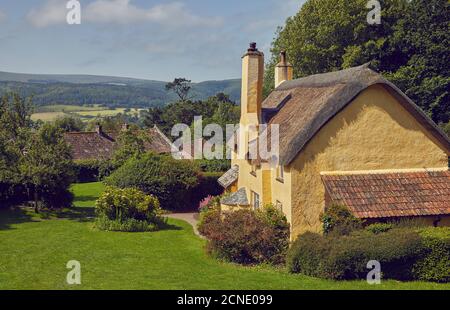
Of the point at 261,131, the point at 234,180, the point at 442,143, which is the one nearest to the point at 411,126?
the point at 442,143

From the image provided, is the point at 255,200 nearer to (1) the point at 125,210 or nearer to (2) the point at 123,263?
(1) the point at 125,210

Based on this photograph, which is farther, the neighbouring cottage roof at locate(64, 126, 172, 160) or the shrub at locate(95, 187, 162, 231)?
the neighbouring cottage roof at locate(64, 126, 172, 160)

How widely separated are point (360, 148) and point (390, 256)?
494cm

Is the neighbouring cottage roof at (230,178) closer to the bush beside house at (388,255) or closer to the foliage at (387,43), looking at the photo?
the bush beside house at (388,255)

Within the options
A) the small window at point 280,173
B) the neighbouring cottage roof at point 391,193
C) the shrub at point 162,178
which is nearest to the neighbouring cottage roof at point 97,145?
the shrub at point 162,178

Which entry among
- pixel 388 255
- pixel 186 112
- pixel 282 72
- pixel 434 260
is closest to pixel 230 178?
pixel 282 72

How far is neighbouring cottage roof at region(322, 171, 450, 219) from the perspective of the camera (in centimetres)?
1750

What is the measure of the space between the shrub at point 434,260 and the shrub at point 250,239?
484 cm

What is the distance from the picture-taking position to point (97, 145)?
57406 millimetres

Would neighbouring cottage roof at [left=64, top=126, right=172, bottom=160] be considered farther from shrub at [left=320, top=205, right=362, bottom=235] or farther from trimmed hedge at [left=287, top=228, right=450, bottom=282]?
trimmed hedge at [left=287, top=228, right=450, bottom=282]

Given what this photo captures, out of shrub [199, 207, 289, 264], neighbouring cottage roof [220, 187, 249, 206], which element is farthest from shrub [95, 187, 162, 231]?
shrub [199, 207, 289, 264]

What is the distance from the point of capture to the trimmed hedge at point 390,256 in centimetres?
1534

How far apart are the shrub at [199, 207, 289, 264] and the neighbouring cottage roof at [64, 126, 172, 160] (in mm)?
36684

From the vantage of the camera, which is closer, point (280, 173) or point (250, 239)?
point (250, 239)
